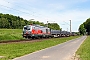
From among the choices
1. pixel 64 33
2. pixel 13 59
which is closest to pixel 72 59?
pixel 13 59

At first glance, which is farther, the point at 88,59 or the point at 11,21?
the point at 11,21

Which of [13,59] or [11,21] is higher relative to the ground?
[11,21]

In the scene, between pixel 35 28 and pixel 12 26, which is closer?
pixel 35 28

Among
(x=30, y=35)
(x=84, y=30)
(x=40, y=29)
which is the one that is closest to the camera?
(x=30, y=35)

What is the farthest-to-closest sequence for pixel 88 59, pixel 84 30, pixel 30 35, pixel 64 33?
pixel 84 30 → pixel 64 33 → pixel 30 35 → pixel 88 59

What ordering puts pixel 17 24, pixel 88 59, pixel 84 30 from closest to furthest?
pixel 88 59 < pixel 17 24 < pixel 84 30

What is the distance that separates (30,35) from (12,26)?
89.1 meters

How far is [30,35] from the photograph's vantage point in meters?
51.2

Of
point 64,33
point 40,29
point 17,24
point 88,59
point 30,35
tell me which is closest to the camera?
point 88,59

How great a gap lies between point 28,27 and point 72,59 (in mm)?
36103

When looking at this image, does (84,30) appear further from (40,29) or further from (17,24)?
(40,29)

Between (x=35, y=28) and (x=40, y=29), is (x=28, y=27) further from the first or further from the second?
(x=40, y=29)

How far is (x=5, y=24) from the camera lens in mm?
134375

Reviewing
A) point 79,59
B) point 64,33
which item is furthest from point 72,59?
point 64,33
